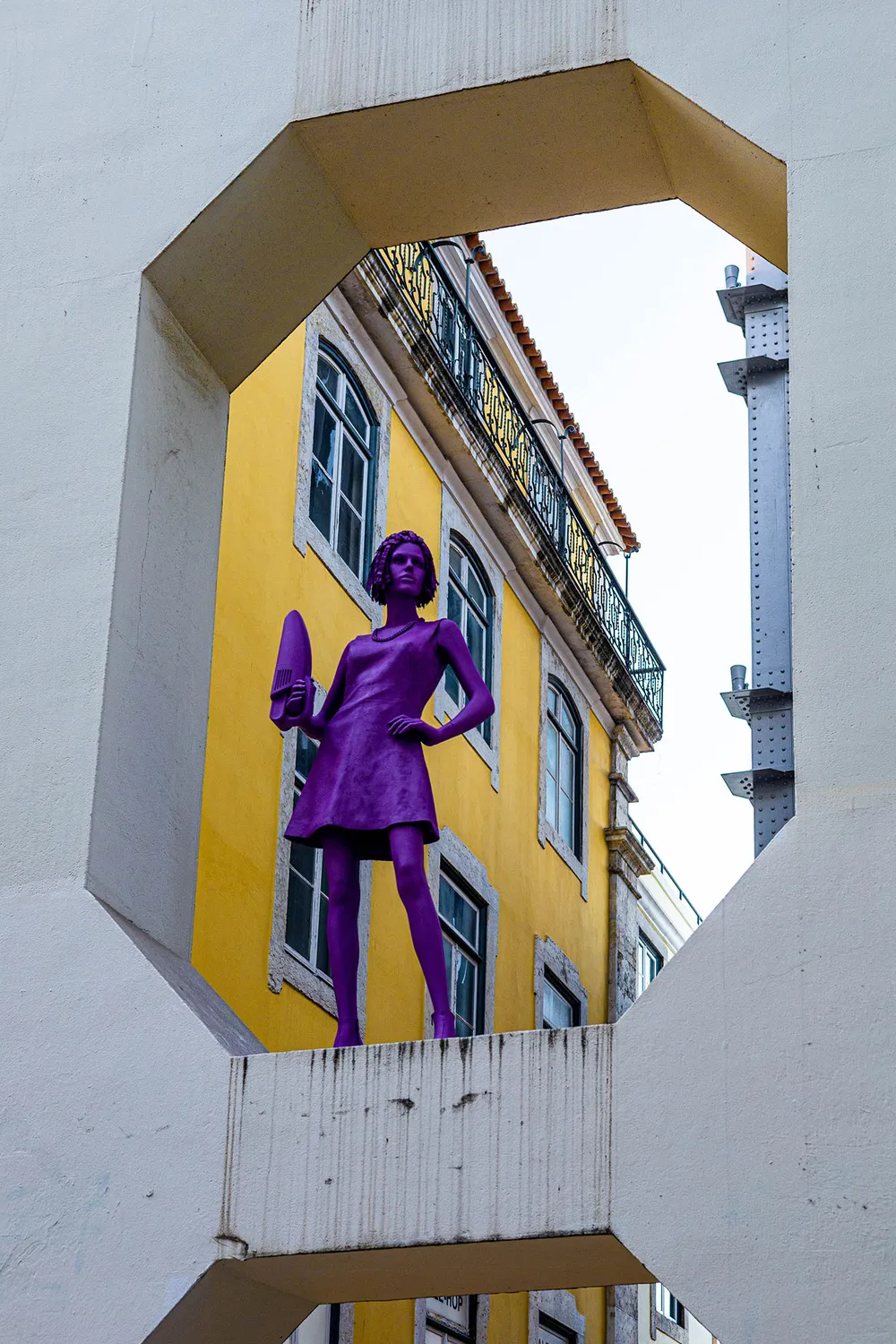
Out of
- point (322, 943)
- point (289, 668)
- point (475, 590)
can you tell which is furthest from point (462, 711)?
point (475, 590)

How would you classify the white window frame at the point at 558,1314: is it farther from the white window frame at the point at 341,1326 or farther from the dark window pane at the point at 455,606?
the dark window pane at the point at 455,606

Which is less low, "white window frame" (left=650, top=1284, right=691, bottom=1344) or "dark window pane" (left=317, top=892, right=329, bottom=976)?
"dark window pane" (left=317, top=892, right=329, bottom=976)

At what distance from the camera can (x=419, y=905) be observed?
25.9 ft

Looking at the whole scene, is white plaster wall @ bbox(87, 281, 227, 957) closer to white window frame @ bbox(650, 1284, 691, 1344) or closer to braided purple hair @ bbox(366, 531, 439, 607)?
braided purple hair @ bbox(366, 531, 439, 607)

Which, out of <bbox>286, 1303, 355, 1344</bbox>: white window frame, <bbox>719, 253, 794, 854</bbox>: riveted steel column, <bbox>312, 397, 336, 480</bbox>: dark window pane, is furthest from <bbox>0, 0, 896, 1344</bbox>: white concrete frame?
<bbox>286, 1303, 355, 1344</bbox>: white window frame

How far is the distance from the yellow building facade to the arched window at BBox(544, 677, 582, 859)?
0.04m

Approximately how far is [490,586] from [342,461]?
3.56 meters

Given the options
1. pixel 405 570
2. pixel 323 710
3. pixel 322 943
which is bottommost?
pixel 323 710

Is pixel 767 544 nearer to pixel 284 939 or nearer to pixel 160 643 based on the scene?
pixel 160 643

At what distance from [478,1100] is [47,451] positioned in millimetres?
3059

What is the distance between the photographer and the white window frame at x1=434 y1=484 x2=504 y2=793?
685 inches

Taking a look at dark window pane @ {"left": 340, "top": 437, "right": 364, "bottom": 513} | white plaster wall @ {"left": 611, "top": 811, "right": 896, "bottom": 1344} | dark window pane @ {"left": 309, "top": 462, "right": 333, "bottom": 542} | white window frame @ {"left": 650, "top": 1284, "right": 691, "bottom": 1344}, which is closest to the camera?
white plaster wall @ {"left": 611, "top": 811, "right": 896, "bottom": 1344}

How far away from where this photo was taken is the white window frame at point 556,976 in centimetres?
1916

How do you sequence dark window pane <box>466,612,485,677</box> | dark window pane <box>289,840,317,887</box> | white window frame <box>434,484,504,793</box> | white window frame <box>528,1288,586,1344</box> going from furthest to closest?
dark window pane <box>466,612,485,677</box>, white window frame <box>528,1288,586,1344</box>, white window frame <box>434,484,504,793</box>, dark window pane <box>289,840,317,887</box>
